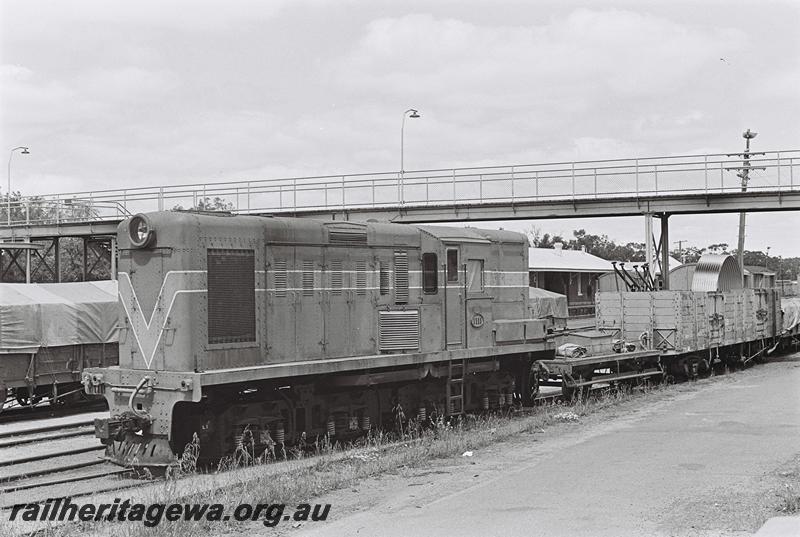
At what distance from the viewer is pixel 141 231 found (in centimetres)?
1184

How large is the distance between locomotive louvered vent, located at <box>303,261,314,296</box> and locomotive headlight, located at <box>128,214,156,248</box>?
2.44 m

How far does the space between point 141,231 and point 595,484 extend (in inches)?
275

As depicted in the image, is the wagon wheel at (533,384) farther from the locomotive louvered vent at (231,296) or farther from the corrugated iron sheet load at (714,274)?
the corrugated iron sheet load at (714,274)

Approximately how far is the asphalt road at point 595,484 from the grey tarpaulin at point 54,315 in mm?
10461

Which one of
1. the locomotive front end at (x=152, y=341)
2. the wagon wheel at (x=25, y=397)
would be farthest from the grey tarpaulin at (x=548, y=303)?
the locomotive front end at (x=152, y=341)

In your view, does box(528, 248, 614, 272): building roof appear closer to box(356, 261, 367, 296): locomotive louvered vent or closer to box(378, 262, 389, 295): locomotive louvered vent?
box(378, 262, 389, 295): locomotive louvered vent

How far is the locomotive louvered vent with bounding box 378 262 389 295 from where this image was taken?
1418 cm

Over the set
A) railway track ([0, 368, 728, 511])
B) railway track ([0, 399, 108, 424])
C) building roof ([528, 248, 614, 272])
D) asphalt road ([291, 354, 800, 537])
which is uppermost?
building roof ([528, 248, 614, 272])

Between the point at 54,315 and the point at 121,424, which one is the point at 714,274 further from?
the point at 121,424

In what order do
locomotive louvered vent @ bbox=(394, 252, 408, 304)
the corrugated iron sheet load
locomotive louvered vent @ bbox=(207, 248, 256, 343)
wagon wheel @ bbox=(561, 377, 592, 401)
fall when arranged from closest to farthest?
locomotive louvered vent @ bbox=(207, 248, 256, 343) → locomotive louvered vent @ bbox=(394, 252, 408, 304) → wagon wheel @ bbox=(561, 377, 592, 401) → the corrugated iron sheet load

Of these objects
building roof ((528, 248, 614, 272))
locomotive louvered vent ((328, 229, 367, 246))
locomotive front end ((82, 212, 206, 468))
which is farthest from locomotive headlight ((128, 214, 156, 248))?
building roof ((528, 248, 614, 272))

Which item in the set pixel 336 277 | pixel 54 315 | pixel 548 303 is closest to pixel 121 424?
pixel 336 277

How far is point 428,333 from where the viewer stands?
14719mm

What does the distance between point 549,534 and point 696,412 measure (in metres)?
8.94
